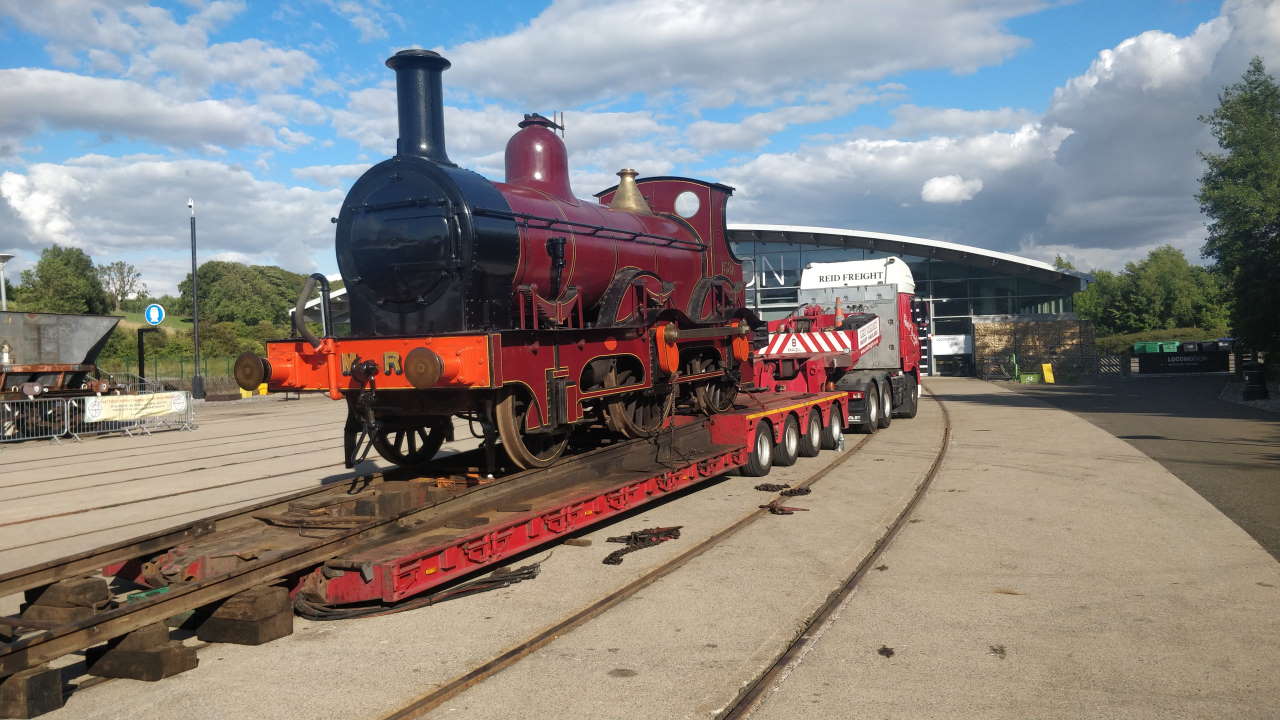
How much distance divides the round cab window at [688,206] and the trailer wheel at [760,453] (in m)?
2.92

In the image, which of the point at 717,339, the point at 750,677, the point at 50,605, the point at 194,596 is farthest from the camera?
→ the point at 717,339

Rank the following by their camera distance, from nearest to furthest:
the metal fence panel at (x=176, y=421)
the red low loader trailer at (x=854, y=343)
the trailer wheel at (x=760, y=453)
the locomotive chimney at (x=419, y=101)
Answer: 1. the locomotive chimney at (x=419, y=101)
2. the trailer wheel at (x=760, y=453)
3. the red low loader trailer at (x=854, y=343)
4. the metal fence panel at (x=176, y=421)

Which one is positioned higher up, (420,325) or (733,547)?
(420,325)

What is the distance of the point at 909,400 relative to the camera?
19.4 metres

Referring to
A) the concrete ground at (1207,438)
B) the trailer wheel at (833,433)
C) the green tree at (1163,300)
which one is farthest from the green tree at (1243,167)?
the trailer wheel at (833,433)

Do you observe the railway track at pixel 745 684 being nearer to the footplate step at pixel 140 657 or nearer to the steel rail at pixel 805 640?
the steel rail at pixel 805 640

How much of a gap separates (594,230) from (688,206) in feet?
9.74

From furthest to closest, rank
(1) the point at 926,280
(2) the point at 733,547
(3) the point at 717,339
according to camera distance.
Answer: (1) the point at 926,280 < (3) the point at 717,339 < (2) the point at 733,547

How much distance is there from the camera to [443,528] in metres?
6.55

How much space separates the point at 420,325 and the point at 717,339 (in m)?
4.46

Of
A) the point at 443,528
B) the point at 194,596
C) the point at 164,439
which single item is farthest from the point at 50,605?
the point at 164,439

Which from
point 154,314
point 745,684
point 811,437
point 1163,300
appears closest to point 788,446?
point 811,437

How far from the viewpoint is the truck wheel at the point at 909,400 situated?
19.3 meters

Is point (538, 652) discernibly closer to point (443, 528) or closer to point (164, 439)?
point (443, 528)
